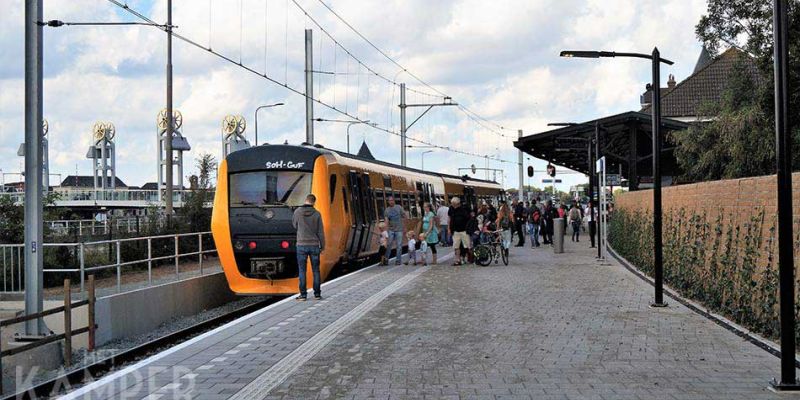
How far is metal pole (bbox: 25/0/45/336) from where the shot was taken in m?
12.4

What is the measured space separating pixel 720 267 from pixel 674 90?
5727 cm

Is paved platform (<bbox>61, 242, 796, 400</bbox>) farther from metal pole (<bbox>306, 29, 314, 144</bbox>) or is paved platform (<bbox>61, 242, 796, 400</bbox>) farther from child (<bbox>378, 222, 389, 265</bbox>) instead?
metal pole (<bbox>306, 29, 314, 144</bbox>)

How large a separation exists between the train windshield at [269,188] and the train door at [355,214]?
2.43 meters

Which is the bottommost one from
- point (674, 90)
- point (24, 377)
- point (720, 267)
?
point (24, 377)

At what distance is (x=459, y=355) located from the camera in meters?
9.52

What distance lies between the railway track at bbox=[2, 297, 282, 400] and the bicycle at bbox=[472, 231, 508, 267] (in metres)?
6.53

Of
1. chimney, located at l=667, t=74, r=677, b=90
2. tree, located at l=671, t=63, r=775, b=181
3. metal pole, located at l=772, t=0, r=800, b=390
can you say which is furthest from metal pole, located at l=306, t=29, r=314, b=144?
chimney, located at l=667, t=74, r=677, b=90

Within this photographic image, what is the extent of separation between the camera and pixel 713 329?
440 inches

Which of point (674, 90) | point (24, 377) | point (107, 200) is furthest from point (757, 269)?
point (107, 200)

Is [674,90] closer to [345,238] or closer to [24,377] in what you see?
[345,238]

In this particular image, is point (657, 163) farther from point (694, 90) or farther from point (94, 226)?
point (694, 90)

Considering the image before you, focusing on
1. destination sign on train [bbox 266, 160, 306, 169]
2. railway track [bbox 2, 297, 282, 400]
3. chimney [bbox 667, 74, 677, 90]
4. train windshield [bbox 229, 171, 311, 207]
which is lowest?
railway track [bbox 2, 297, 282, 400]

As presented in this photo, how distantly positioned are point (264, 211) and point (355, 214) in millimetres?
3651

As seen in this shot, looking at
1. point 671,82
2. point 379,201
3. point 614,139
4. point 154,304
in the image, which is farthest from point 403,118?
point 671,82
